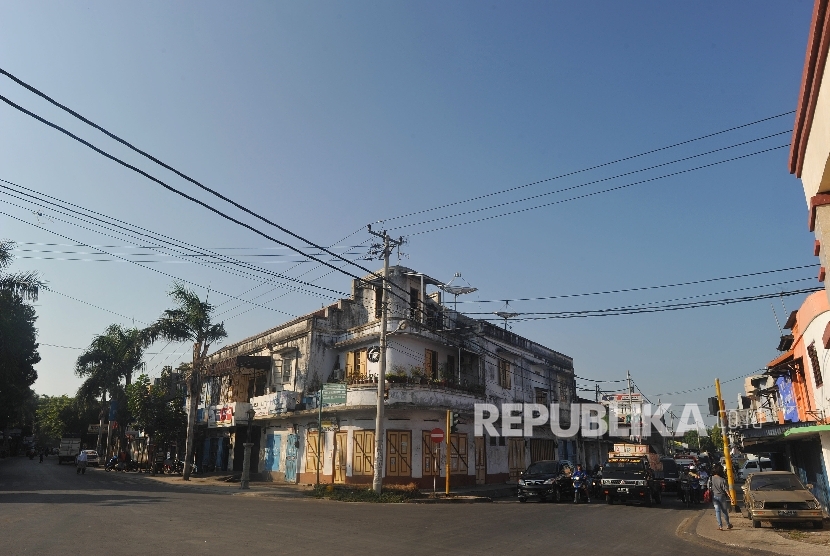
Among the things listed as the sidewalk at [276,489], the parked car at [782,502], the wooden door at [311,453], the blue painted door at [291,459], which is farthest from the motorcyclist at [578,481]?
the blue painted door at [291,459]

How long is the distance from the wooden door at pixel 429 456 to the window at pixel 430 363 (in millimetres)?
3550

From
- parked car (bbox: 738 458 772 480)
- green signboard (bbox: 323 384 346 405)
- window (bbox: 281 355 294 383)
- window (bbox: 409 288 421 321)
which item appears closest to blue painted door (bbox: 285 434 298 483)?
window (bbox: 281 355 294 383)

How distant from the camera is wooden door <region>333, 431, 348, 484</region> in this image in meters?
27.9

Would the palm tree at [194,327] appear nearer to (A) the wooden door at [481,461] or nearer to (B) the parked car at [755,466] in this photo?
(A) the wooden door at [481,461]

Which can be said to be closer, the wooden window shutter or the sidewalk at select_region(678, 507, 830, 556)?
the sidewalk at select_region(678, 507, 830, 556)

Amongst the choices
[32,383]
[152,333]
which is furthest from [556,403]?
[32,383]

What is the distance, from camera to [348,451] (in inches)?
1096

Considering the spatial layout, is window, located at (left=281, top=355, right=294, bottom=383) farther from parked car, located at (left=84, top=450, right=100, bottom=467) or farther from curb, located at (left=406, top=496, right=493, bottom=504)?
parked car, located at (left=84, top=450, right=100, bottom=467)

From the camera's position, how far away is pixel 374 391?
87.7 feet

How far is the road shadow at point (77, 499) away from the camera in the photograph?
17828 millimetres

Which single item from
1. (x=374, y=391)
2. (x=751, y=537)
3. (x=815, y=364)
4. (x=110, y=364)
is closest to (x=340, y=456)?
(x=374, y=391)

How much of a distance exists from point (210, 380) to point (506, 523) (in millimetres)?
33126

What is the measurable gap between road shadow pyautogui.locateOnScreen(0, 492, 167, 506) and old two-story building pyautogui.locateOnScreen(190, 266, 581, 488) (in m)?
8.12

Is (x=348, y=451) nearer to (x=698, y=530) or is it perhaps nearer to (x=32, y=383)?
(x=698, y=530)
